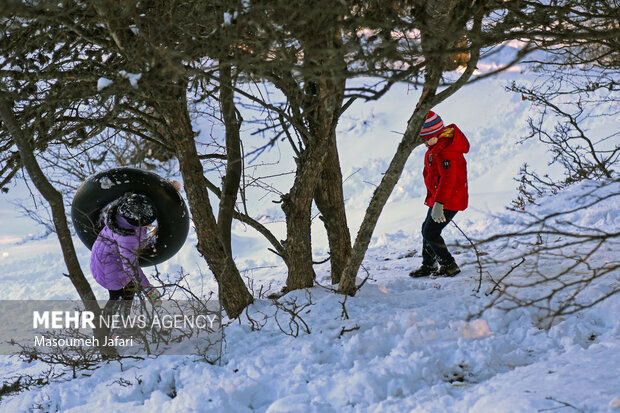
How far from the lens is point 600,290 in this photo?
3.98 m

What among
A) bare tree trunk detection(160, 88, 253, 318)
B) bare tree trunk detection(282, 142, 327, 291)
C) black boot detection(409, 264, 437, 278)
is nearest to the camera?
bare tree trunk detection(160, 88, 253, 318)

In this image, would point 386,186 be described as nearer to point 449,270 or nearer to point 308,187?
Answer: point 308,187

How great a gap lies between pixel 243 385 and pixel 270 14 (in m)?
2.37

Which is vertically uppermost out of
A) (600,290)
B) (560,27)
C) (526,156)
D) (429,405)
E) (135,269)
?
(526,156)

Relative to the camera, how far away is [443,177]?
5184mm

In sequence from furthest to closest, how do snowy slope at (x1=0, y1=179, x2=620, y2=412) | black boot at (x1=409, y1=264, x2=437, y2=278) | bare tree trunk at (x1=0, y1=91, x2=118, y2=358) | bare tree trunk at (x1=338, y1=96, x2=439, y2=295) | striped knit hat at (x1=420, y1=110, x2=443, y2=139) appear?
black boot at (x1=409, y1=264, x2=437, y2=278)
striped knit hat at (x1=420, y1=110, x2=443, y2=139)
bare tree trunk at (x1=338, y1=96, x2=439, y2=295)
bare tree trunk at (x1=0, y1=91, x2=118, y2=358)
snowy slope at (x1=0, y1=179, x2=620, y2=412)

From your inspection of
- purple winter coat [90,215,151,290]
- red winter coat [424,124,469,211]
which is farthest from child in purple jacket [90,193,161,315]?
red winter coat [424,124,469,211]

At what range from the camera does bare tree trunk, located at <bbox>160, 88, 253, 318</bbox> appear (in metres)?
4.39

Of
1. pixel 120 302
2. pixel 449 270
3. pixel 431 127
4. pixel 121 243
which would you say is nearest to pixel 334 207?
pixel 431 127

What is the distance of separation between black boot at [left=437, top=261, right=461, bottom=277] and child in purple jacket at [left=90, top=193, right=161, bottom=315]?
2843mm

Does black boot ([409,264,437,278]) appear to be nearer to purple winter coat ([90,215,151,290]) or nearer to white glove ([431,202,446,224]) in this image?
white glove ([431,202,446,224])

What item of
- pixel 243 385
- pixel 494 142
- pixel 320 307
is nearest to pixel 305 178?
pixel 320 307

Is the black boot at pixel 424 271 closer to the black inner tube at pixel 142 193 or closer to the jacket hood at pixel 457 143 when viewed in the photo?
the jacket hood at pixel 457 143

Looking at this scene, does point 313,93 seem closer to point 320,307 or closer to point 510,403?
point 320,307
